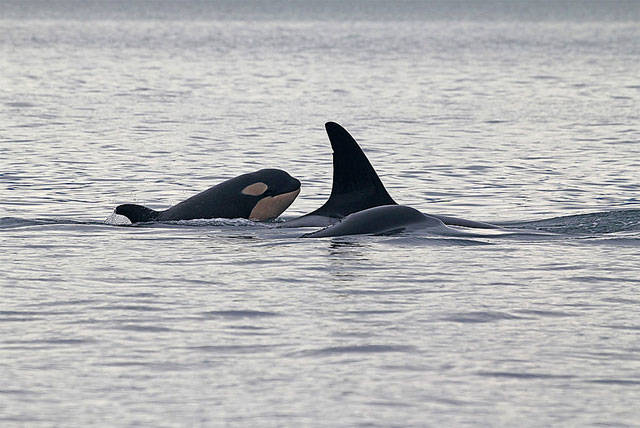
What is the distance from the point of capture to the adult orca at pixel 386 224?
1548 cm

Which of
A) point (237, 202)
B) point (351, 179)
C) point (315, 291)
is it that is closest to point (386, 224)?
point (351, 179)

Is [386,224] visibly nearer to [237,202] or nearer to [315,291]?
[237,202]

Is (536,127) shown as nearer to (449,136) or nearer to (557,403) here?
(449,136)

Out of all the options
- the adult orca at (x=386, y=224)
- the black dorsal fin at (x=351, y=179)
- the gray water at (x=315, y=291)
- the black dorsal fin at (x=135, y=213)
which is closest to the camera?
the gray water at (x=315, y=291)

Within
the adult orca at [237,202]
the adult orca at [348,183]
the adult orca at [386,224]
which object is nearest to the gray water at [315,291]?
the adult orca at [237,202]

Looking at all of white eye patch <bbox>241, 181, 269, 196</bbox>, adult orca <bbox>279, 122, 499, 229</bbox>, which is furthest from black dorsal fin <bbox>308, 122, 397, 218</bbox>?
white eye patch <bbox>241, 181, 269, 196</bbox>

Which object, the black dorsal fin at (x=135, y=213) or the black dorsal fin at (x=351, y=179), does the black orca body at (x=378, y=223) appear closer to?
the black dorsal fin at (x=351, y=179)

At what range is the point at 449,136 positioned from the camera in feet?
102

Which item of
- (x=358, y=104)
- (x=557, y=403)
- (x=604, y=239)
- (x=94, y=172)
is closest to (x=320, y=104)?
(x=358, y=104)

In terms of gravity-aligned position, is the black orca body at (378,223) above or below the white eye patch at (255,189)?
below

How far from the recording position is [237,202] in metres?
16.6

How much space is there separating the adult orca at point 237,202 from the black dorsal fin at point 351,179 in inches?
26.5

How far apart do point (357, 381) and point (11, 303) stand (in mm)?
3660

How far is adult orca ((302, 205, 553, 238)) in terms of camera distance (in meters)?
15.5
